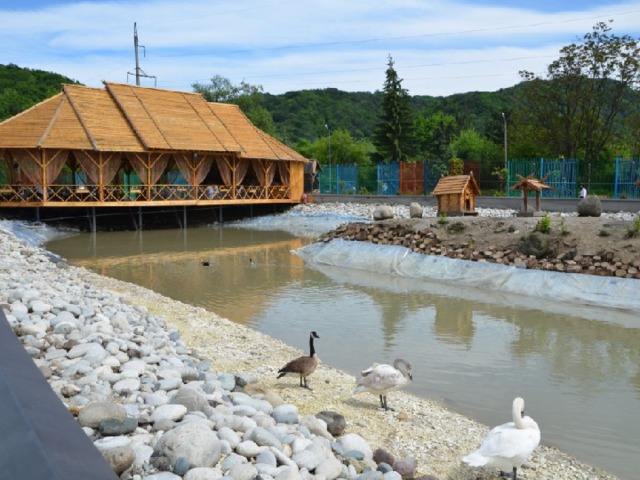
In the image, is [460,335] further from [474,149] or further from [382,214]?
[474,149]

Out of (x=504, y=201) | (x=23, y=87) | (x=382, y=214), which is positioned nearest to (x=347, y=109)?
(x=23, y=87)

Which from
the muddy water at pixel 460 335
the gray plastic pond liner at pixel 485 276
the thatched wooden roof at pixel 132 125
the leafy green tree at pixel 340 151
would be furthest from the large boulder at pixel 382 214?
the leafy green tree at pixel 340 151

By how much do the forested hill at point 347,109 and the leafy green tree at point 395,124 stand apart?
50.3ft

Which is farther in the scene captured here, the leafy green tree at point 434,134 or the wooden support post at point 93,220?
the leafy green tree at point 434,134

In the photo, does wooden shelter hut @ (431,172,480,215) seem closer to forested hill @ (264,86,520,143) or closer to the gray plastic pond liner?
the gray plastic pond liner

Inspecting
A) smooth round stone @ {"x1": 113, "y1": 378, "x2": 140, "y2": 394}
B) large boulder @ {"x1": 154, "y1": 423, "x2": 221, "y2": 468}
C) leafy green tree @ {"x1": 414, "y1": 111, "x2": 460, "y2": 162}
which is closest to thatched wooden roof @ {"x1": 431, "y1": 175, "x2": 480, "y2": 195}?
smooth round stone @ {"x1": 113, "y1": 378, "x2": 140, "y2": 394}

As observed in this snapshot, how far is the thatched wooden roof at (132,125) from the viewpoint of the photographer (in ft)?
79.4

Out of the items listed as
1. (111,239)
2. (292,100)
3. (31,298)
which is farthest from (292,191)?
(292,100)

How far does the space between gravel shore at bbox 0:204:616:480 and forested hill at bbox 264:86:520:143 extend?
49.9 metres

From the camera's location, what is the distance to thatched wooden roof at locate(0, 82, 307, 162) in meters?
24.2

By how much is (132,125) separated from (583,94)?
871 inches

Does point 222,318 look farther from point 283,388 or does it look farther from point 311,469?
point 311,469

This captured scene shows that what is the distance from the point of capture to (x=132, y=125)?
26.0 meters

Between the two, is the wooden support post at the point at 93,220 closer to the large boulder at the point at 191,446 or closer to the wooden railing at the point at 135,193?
the wooden railing at the point at 135,193
